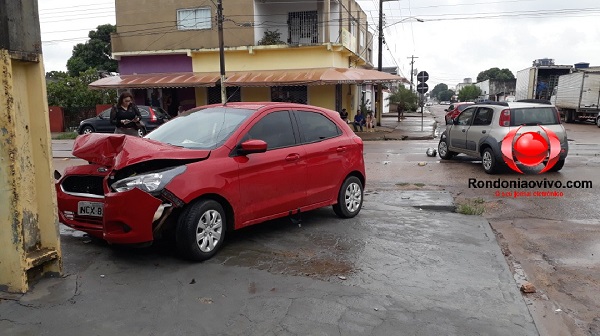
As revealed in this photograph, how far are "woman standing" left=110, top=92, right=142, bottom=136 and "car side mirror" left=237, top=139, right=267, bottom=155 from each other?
3851 millimetres

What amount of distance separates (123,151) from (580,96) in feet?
107

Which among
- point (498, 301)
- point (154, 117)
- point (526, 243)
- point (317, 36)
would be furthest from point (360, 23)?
point (498, 301)

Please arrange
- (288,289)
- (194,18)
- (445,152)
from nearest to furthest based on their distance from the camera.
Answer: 1. (288,289)
2. (445,152)
3. (194,18)

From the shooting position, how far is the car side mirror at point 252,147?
517cm

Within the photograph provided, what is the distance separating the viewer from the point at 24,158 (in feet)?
13.2

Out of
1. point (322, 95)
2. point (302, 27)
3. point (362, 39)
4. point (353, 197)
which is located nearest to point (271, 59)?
point (302, 27)

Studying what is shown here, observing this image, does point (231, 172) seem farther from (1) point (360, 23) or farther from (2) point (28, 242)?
(1) point (360, 23)

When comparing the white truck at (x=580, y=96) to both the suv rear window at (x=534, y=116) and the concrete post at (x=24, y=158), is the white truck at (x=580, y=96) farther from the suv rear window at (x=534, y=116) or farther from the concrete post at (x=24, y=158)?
the concrete post at (x=24, y=158)

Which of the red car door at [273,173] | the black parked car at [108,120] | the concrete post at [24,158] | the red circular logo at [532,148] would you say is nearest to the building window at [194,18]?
the black parked car at [108,120]

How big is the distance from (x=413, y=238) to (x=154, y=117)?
1779cm

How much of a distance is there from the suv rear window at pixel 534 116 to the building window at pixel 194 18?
60.7 feet

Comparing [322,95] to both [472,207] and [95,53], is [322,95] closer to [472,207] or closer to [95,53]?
[472,207]

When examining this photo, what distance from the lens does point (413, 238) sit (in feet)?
19.8

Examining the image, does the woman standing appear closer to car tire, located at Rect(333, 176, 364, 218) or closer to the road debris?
car tire, located at Rect(333, 176, 364, 218)
